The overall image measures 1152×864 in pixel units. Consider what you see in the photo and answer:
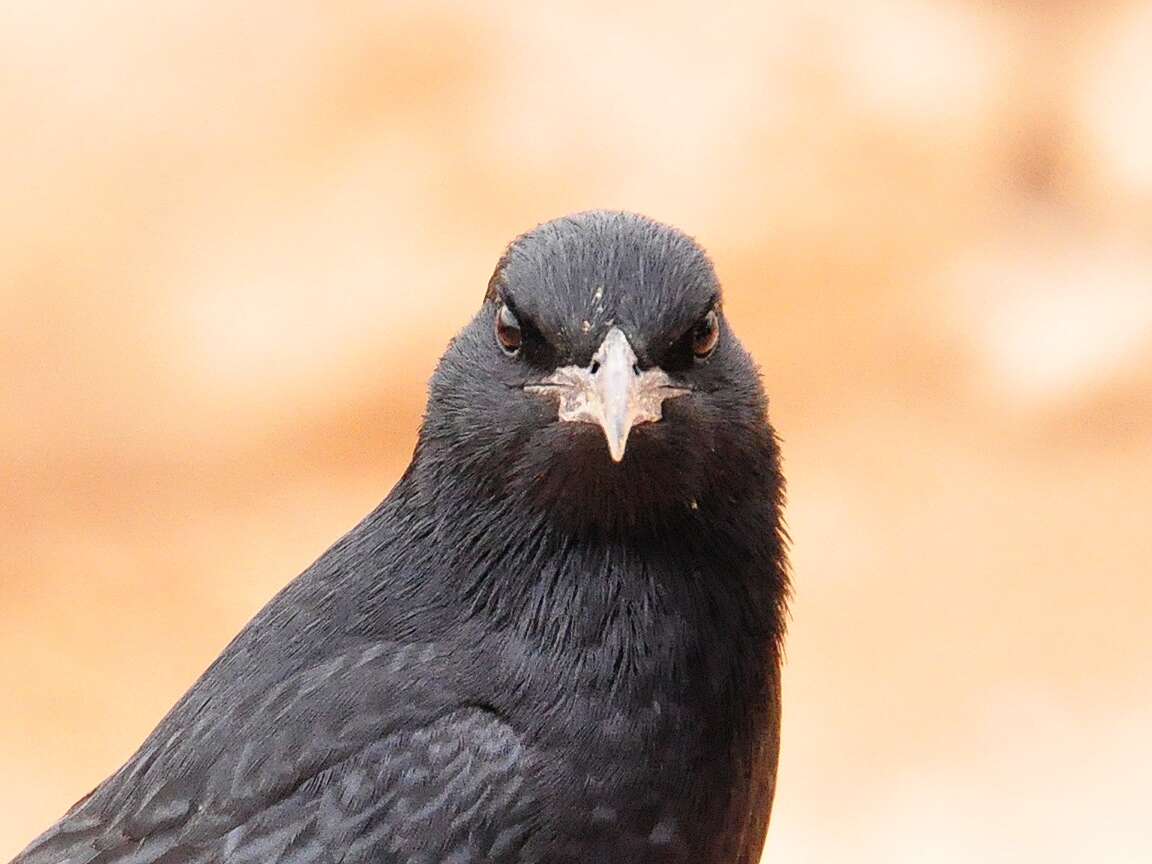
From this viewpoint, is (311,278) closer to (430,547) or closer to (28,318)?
(28,318)

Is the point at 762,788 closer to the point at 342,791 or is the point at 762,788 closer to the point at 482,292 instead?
the point at 342,791

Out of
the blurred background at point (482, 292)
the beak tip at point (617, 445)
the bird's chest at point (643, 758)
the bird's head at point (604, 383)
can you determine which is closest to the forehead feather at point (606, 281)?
the bird's head at point (604, 383)

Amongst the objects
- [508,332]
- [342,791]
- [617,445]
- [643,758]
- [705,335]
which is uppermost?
[705,335]

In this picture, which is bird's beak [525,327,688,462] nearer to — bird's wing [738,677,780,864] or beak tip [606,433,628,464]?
beak tip [606,433,628,464]

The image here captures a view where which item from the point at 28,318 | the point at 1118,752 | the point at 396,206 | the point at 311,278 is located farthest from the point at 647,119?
the point at 1118,752

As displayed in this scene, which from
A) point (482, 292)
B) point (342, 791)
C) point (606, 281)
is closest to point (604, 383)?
point (606, 281)

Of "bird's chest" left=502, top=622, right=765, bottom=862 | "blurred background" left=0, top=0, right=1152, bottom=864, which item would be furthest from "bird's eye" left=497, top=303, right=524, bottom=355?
"blurred background" left=0, top=0, right=1152, bottom=864
